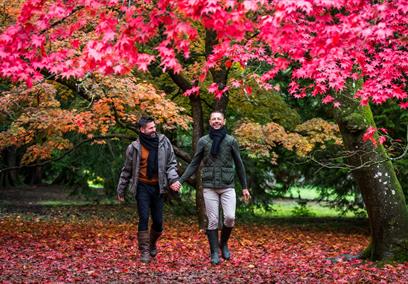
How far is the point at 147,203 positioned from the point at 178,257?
1478 millimetres

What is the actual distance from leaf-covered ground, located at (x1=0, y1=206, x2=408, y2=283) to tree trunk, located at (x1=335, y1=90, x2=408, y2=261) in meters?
0.36

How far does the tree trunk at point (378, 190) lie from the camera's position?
8305 millimetres

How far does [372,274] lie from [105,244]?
490 centimetres

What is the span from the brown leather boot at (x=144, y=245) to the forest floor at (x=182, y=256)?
0.42 feet

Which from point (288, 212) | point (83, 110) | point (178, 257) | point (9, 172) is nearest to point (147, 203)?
→ point (178, 257)

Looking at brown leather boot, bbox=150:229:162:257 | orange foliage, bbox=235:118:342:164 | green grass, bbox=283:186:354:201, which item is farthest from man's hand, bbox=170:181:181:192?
green grass, bbox=283:186:354:201

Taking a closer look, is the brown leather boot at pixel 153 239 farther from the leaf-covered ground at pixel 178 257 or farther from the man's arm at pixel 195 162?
the man's arm at pixel 195 162

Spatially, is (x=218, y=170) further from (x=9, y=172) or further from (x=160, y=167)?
(x=9, y=172)

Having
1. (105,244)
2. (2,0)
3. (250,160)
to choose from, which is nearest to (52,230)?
(105,244)

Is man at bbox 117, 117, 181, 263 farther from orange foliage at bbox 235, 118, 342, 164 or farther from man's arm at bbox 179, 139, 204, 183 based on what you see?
orange foliage at bbox 235, 118, 342, 164

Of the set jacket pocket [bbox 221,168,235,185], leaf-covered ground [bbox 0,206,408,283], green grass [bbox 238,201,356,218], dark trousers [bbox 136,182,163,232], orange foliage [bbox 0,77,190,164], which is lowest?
green grass [bbox 238,201,356,218]

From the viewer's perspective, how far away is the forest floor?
6945 millimetres

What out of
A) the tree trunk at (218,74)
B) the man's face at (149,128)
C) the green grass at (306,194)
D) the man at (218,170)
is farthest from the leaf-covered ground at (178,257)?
the green grass at (306,194)

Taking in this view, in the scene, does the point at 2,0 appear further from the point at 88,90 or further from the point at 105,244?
the point at 105,244
